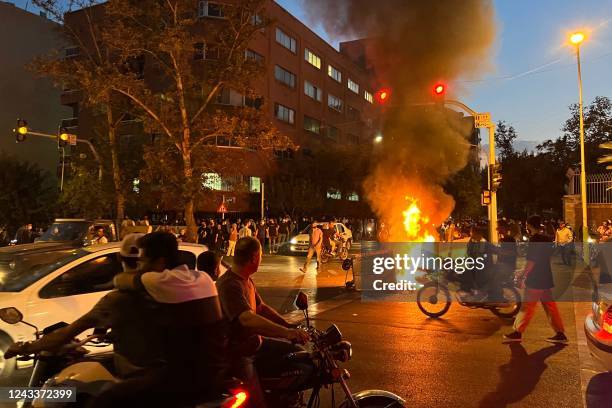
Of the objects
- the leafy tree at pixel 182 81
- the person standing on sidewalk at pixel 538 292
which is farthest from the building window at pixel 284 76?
the person standing on sidewalk at pixel 538 292

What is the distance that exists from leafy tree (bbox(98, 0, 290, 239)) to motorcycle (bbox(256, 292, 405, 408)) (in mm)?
13645

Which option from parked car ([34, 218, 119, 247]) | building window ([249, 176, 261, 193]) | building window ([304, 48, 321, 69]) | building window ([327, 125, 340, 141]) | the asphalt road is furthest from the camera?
building window ([327, 125, 340, 141])

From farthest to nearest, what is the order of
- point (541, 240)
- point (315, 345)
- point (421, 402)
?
point (541, 240) → point (421, 402) → point (315, 345)

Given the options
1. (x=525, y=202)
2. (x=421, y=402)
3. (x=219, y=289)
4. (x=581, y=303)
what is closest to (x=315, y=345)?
(x=219, y=289)

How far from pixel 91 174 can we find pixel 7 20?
79.3 ft

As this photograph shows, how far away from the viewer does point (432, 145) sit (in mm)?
21031

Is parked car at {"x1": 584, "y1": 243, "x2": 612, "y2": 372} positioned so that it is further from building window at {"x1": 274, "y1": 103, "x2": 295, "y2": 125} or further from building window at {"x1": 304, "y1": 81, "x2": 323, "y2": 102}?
building window at {"x1": 304, "y1": 81, "x2": 323, "y2": 102}

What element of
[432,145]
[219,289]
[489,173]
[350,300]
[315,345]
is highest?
[432,145]

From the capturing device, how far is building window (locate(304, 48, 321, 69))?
147 feet

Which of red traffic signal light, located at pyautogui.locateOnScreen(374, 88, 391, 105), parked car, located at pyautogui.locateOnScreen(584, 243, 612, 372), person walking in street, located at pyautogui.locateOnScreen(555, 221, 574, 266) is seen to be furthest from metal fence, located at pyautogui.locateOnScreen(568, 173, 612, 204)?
parked car, located at pyautogui.locateOnScreen(584, 243, 612, 372)

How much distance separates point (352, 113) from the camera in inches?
2189

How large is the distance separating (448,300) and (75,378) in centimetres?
729

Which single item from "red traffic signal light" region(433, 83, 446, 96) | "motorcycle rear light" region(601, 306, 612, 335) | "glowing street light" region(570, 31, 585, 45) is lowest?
"motorcycle rear light" region(601, 306, 612, 335)

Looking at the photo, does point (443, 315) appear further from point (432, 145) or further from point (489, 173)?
point (432, 145)
